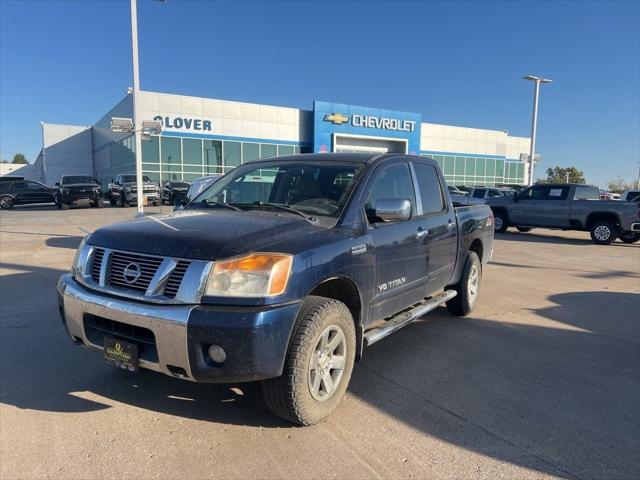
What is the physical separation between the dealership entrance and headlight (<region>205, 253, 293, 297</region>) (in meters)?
36.4

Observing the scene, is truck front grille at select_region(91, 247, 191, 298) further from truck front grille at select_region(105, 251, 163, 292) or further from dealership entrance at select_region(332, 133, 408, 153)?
dealership entrance at select_region(332, 133, 408, 153)

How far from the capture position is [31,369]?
13.5 feet

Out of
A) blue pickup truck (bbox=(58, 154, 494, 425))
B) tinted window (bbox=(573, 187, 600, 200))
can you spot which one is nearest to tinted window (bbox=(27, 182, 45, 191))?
tinted window (bbox=(573, 187, 600, 200))

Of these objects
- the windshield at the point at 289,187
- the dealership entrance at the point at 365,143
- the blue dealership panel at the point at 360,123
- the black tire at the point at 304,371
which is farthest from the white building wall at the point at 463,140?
the black tire at the point at 304,371

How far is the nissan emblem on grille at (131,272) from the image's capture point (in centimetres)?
298

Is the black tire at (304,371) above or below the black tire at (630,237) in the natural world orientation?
above

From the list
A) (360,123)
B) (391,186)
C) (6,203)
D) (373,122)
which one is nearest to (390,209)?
(391,186)

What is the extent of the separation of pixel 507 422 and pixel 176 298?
94.9 inches

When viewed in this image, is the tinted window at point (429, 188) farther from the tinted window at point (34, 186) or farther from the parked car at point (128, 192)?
the tinted window at point (34, 186)

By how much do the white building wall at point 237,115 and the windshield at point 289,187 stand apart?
2922cm

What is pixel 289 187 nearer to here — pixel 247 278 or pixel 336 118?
pixel 247 278

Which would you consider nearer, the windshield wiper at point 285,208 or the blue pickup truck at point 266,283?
the blue pickup truck at point 266,283

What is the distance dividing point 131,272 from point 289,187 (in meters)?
1.67

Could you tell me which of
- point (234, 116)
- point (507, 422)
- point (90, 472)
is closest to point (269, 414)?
point (90, 472)
